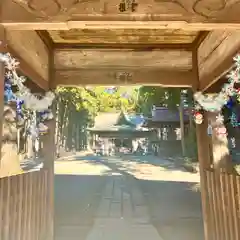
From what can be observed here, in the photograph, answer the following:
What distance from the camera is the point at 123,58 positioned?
2.76m

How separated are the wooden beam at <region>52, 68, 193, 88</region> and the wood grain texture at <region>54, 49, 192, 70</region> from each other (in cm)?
5

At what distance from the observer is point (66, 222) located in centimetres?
462

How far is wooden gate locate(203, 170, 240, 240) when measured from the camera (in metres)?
2.00

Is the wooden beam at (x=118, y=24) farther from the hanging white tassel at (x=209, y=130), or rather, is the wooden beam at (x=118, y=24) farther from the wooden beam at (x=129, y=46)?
the hanging white tassel at (x=209, y=130)

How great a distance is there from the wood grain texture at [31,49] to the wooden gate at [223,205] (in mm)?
1809

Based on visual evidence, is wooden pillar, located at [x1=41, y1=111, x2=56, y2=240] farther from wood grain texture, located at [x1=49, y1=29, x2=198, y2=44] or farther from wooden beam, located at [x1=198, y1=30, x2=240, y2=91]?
wooden beam, located at [x1=198, y1=30, x2=240, y2=91]

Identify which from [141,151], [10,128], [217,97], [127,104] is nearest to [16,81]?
[10,128]

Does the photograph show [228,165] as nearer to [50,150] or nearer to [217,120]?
[217,120]

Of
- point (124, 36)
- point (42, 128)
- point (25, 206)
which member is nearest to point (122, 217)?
point (42, 128)

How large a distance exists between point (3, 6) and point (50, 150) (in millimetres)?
1552

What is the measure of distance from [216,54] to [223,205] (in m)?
1.26

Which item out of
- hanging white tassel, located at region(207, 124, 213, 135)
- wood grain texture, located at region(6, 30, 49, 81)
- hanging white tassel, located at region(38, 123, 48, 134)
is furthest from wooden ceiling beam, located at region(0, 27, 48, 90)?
hanging white tassel, located at region(207, 124, 213, 135)

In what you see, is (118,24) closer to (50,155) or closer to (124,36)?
(124,36)

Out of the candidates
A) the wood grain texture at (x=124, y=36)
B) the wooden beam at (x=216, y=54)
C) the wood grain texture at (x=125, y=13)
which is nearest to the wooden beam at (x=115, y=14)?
the wood grain texture at (x=125, y=13)
